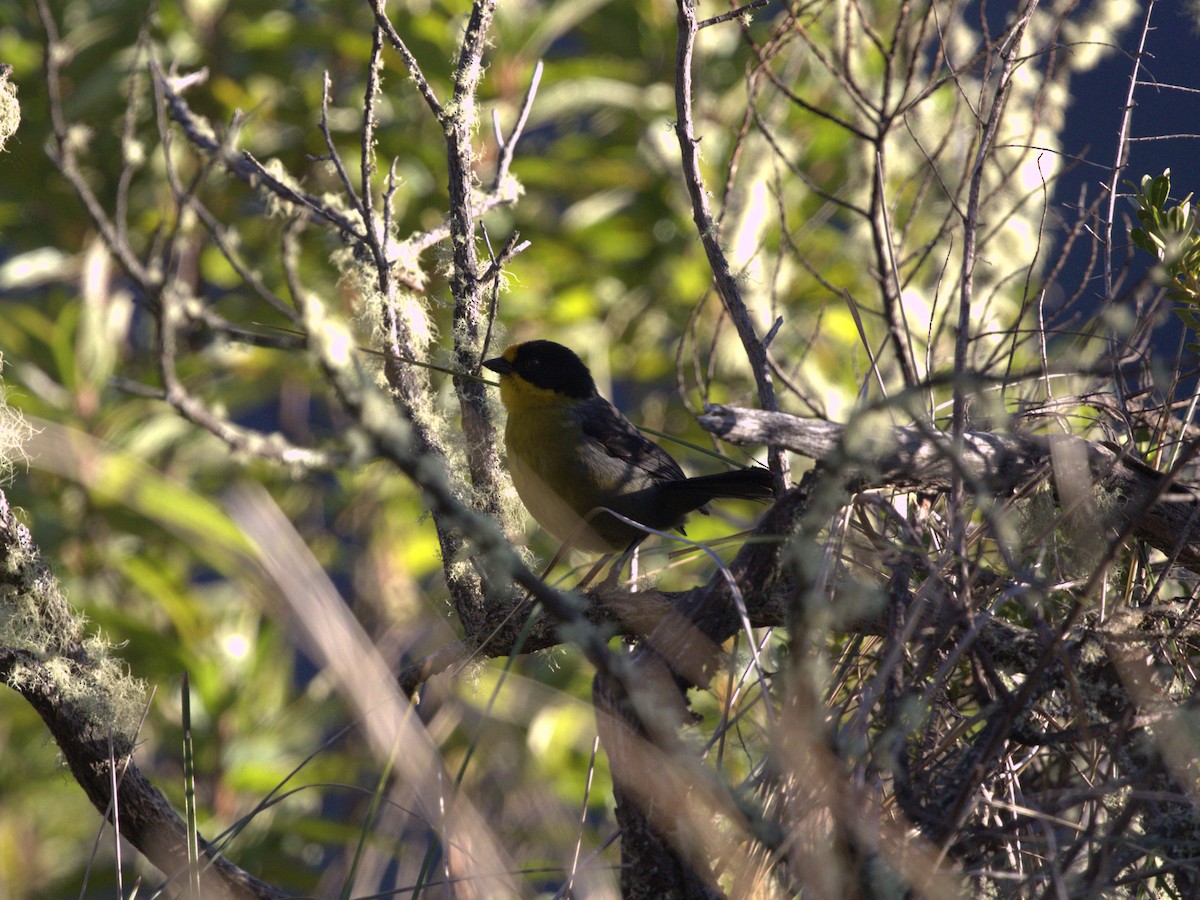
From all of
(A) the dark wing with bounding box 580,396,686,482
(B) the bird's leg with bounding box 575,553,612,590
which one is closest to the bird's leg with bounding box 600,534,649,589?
(B) the bird's leg with bounding box 575,553,612,590

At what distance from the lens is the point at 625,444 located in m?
3.28

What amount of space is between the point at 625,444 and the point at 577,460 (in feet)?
0.61

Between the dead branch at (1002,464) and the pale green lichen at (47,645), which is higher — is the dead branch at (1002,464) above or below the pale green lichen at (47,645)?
above

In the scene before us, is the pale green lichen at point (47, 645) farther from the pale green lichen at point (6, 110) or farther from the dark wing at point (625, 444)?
the dark wing at point (625, 444)

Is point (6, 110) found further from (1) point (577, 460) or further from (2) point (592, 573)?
(1) point (577, 460)

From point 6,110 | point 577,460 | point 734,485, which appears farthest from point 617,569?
point 6,110

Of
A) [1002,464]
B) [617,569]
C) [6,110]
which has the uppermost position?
[6,110]

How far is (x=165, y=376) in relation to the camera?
1.81 m

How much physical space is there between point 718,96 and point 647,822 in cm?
412

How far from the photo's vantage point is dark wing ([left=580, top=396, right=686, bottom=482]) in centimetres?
324

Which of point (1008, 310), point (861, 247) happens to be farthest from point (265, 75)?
point (1008, 310)

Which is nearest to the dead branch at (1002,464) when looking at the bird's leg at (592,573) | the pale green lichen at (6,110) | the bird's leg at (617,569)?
the bird's leg at (617,569)

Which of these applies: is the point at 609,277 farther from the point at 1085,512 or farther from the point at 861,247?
the point at 1085,512

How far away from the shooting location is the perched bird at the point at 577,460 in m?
3.03
